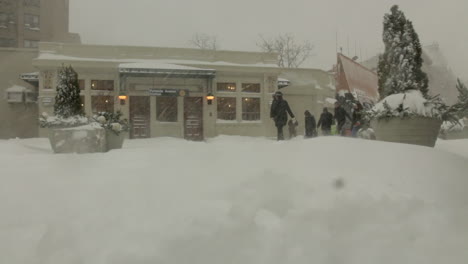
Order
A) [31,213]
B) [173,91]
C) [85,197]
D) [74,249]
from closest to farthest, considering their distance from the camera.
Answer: [74,249]
[31,213]
[85,197]
[173,91]

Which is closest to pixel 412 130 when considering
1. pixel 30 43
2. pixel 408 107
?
pixel 408 107

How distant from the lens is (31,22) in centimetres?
4281

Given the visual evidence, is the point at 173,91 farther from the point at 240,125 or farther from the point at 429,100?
the point at 429,100

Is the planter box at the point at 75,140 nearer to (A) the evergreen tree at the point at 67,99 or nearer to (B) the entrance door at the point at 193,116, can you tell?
(A) the evergreen tree at the point at 67,99

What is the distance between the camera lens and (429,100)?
7.30m

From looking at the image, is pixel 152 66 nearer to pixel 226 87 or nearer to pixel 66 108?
pixel 226 87

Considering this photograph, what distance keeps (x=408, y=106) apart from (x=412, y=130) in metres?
0.46

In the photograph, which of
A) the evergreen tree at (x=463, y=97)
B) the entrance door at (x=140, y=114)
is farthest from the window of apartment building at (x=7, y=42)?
the evergreen tree at (x=463, y=97)

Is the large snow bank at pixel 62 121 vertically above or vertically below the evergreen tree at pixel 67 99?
below

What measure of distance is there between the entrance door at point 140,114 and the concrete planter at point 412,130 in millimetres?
14042

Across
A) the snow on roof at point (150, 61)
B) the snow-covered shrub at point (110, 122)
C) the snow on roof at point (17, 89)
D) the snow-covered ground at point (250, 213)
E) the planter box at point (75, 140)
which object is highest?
the snow on roof at point (150, 61)

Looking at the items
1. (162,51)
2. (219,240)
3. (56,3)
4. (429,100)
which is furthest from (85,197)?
(56,3)

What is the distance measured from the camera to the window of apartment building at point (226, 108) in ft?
66.7

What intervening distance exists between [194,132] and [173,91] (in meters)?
2.44
